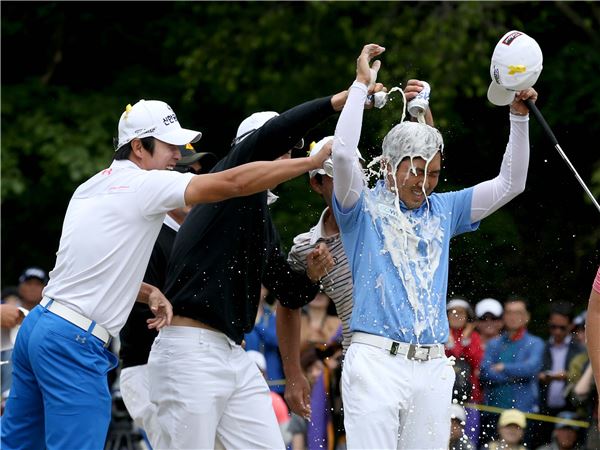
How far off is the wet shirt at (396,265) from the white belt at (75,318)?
123 centimetres

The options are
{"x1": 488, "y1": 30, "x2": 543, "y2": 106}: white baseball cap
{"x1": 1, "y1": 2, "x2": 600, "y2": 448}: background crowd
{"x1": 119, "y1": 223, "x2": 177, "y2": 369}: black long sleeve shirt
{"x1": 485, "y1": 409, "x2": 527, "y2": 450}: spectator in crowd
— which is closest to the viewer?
{"x1": 488, "y1": 30, "x2": 543, "y2": 106}: white baseball cap

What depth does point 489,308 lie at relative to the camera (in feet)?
37.4

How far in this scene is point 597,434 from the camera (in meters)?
10.3

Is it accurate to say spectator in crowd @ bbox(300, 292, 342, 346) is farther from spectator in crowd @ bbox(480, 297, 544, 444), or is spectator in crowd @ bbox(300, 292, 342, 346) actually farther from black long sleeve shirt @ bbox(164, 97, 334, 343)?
A: black long sleeve shirt @ bbox(164, 97, 334, 343)

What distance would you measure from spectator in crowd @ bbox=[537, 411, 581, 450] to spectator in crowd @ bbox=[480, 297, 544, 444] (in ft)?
1.01

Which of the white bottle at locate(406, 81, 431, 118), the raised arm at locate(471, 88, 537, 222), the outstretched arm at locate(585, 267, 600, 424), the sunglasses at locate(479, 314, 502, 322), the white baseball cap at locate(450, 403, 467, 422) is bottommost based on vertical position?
the white baseball cap at locate(450, 403, 467, 422)

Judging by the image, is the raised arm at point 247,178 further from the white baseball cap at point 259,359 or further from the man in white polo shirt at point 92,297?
the white baseball cap at point 259,359

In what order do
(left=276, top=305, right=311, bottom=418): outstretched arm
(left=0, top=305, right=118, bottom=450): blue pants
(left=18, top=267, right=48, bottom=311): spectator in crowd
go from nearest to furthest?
(left=0, top=305, right=118, bottom=450): blue pants → (left=276, top=305, right=311, bottom=418): outstretched arm → (left=18, top=267, right=48, bottom=311): spectator in crowd

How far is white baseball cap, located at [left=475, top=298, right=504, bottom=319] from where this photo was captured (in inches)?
446

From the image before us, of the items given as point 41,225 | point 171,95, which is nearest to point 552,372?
point 171,95

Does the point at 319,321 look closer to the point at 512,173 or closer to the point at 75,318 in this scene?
the point at 512,173

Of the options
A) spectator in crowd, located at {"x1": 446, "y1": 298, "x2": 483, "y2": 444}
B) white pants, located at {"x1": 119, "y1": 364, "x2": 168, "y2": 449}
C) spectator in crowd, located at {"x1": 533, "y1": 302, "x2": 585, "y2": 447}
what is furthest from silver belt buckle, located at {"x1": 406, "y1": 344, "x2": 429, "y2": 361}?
spectator in crowd, located at {"x1": 533, "y1": 302, "x2": 585, "y2": 447}

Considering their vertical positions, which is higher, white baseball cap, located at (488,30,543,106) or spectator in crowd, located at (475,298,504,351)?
white baseball cap, located at (488,30,543,106)

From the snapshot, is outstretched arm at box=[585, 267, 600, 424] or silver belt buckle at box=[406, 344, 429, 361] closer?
silver belt buckle at box=[406, 344, 429, 361]
